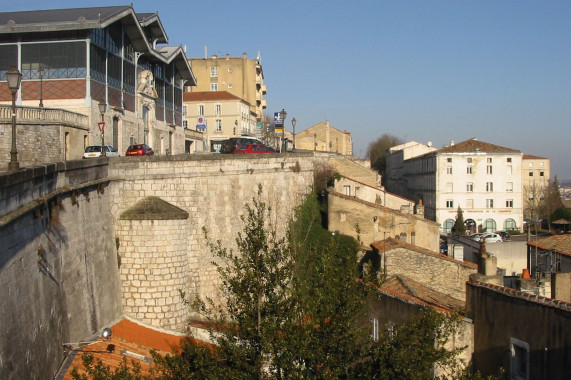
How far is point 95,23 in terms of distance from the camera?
26453mm

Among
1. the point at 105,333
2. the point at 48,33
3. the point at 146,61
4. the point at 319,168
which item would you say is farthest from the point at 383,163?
the point at 105,333

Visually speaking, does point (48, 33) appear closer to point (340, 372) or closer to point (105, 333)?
point (105, 333)

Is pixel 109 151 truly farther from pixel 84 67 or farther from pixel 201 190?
pixel 201 190

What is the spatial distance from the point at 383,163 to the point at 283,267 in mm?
94301

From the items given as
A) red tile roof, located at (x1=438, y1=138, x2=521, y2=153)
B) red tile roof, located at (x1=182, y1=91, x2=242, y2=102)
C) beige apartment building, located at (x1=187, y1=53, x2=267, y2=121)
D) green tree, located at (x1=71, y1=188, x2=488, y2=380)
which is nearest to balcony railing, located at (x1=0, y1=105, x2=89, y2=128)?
green tree, located at (x1=71, y1=188, x2=488, y2=380)

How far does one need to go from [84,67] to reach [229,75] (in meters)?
54.5

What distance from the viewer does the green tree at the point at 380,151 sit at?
103769mm

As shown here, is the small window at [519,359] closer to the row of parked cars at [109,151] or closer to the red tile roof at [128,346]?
the red tile roof at [128,346]

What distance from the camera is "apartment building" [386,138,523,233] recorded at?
2537 inches

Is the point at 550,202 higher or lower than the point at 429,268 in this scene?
higher

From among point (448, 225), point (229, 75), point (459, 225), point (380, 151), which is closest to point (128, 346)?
point (459, 225)

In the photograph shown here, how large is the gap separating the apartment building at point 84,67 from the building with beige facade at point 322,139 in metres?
41.9

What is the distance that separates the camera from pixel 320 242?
2809cm

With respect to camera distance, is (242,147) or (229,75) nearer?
(242,147)
